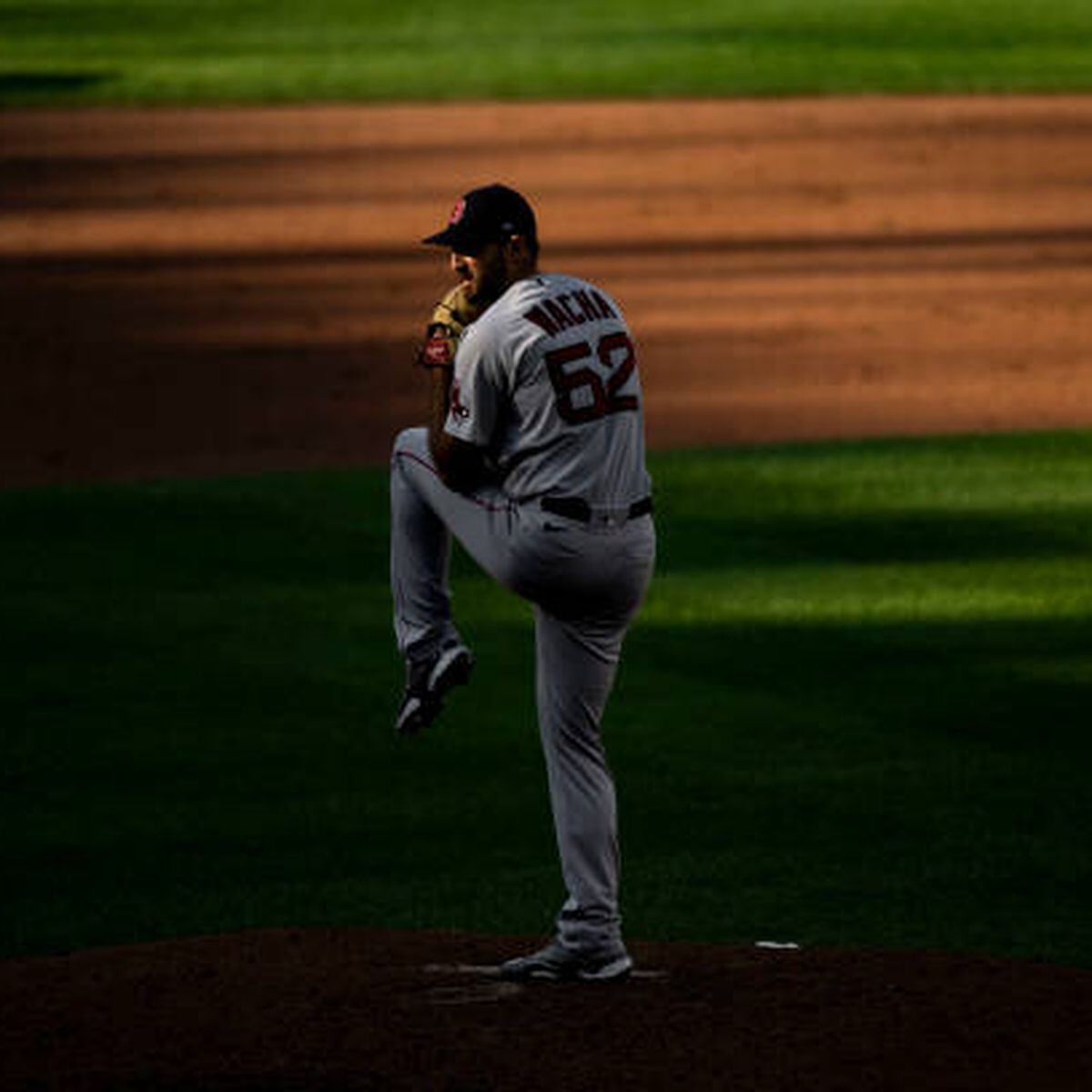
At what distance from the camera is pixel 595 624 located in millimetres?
7074

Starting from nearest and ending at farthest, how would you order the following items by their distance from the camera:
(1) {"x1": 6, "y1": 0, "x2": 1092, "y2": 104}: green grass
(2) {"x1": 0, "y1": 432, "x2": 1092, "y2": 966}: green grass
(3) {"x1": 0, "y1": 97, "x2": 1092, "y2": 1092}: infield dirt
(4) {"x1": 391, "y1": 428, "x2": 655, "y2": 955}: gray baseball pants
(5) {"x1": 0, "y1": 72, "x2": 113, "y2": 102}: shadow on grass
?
(3) {"x1": 0, "y1": 97, "x2": 1092, "y2": 1092}: infield dirt, (4) {"x1": 391, "y1": 428, "x2": 655, "y2": 955}: gray baseball pants, (2) {"x1": 0, "y1": 432, "x2": 1092, "y2": 966}: green grass, (1) {"x1": 6, "y1": 0, "x2": 1092, "y2": 104}: green grass, (5) {"x1": 0, "y1": 72, "x2": 113, "y2": 102}: shadow on grass

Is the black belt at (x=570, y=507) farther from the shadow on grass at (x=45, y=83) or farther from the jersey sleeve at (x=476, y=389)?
the shadow on grass at (x=45, y=83)

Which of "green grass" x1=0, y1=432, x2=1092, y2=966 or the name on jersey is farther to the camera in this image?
"green grass" x1=0, y1=432, x2=1092, y2=966

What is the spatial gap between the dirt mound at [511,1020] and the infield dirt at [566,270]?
1 centimetres

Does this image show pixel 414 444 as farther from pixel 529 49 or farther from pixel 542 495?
pixel 529 49

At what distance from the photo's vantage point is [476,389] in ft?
22.4

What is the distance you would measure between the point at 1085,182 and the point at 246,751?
752 inches

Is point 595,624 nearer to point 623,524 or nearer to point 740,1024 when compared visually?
Result: point 623,524

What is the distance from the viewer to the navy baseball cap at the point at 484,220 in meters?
6.85

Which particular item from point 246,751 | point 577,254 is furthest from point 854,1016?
point 577,254

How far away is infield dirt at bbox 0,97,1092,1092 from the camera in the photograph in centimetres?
682

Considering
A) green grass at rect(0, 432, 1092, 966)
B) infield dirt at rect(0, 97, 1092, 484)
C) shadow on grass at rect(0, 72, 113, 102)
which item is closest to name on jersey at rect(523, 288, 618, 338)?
green grass at rect(0, 432, 1092, 966)

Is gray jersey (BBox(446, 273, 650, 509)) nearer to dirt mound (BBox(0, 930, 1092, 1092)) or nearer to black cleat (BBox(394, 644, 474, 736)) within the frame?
black cleat (BBox(394, 644, 474, 736))

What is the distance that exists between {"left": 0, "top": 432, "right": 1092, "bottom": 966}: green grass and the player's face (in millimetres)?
2110
